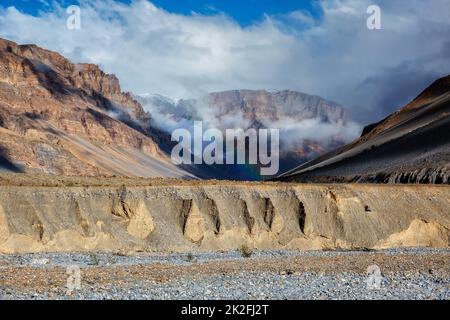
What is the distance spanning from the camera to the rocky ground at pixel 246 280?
22.1 m

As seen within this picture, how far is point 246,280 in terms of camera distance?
26.2 m

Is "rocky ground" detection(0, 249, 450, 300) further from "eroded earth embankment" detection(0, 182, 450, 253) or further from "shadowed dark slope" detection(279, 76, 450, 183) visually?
"shadowed dark slope" detection(279, 76, 450, 183)

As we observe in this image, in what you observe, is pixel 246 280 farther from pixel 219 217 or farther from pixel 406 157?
pixel 406 157

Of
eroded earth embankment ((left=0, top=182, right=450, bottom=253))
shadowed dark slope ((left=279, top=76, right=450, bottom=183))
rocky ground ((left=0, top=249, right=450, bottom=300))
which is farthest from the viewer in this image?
shadowed dark slope ((left=279, top=76, right=450, bottom=183))

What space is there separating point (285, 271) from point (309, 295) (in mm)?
7155

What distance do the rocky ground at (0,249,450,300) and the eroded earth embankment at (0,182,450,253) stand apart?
8.79 m

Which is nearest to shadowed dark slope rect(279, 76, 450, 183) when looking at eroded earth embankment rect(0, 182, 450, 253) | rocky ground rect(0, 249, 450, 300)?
eroded earth embankment rect(0, 182, 450, 253)

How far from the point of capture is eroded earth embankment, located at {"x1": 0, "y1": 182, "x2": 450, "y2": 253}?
4409cm

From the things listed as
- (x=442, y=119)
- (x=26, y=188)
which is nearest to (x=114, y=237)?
(x=26, y=188)

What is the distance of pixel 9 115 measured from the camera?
191 m

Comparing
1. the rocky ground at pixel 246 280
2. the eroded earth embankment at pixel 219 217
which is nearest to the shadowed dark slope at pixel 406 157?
the eroded earth embankment at pixel 219 217

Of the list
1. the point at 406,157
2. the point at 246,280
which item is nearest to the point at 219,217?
the point at 246,280

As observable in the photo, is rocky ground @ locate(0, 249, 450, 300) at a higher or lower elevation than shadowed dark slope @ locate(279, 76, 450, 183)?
lower

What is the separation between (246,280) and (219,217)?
2325 centimetres
